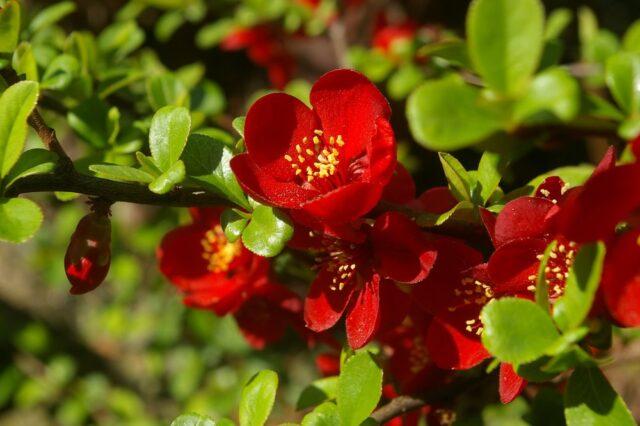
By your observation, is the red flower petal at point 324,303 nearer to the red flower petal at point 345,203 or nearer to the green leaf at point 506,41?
the red flower petal at point 345,203

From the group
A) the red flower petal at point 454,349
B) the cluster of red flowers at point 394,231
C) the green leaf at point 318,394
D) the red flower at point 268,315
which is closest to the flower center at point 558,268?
the cluster of red flowers at point 394,231

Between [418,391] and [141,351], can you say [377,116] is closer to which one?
[418,391]

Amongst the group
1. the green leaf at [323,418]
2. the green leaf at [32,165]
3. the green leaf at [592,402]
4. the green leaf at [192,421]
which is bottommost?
the green leaf at [192,421]

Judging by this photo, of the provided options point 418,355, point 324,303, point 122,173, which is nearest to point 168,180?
point 122,173

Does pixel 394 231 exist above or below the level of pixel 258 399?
above

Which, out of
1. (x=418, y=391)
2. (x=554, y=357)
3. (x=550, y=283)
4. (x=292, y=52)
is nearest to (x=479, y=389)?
(x=418, y=391)

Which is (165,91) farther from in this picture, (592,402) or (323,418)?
(592,402)
